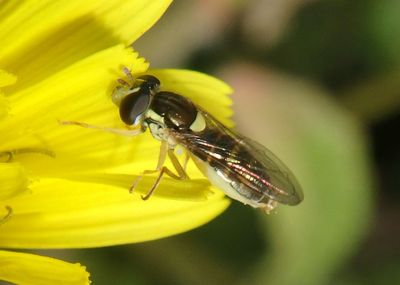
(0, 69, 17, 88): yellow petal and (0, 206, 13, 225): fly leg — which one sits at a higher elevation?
(0, 69, 17, 88): yellow petal

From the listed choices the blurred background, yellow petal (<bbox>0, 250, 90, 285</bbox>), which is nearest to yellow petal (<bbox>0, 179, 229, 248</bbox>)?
yellow petal (<bbox>0, 250, 90, 285</bbox>)

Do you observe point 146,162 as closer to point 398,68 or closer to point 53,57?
point 53,57

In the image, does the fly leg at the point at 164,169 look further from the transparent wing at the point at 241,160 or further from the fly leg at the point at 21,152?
the fly leg at the point at 21,152

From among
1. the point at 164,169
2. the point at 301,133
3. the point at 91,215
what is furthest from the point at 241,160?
the point at 301,133

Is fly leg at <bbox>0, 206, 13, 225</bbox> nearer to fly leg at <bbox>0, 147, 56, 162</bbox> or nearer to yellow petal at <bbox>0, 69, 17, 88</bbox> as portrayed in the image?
fly leg at <bbox>0, 147, 56, 162</bbox>

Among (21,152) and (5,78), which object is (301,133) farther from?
(5,78)

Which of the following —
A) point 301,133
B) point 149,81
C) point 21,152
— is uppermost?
point 149,81
